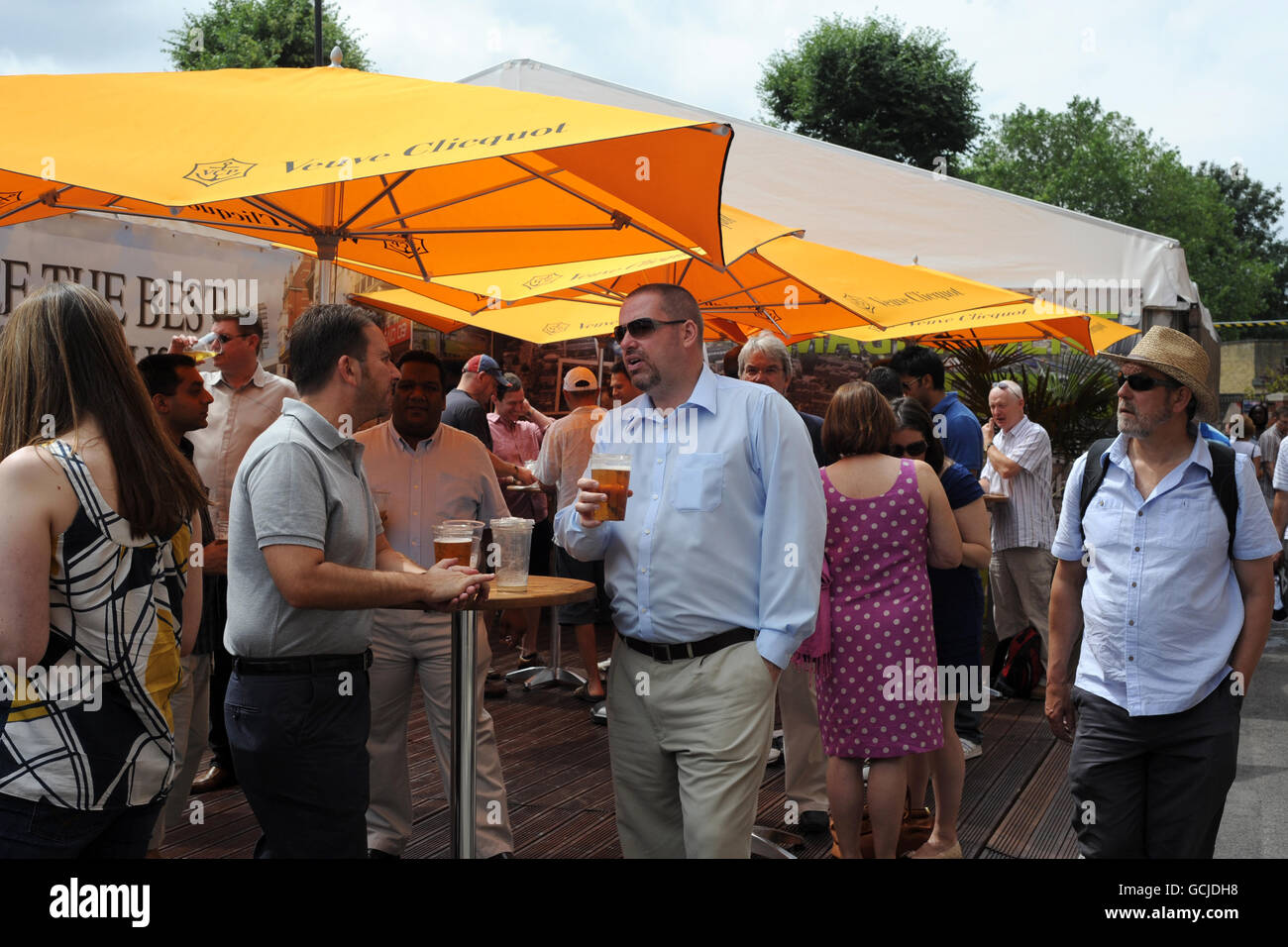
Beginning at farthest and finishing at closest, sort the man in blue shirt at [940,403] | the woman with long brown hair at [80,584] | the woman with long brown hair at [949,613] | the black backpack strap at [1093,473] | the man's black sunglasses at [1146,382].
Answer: the man in blue shirt at [940,403], the woman with long brown hair at [949,613], the black backpack strap at [1093,473], the man's black sunglasses at [1146,382], the woman with long brown hair at [80,584]

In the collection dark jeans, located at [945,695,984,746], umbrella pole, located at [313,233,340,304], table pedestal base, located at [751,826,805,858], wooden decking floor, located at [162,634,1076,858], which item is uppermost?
umbrella pole, located at [313,233,340,304]

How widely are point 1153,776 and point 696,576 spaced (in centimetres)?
151

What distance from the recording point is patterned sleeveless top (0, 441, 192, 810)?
2.24m

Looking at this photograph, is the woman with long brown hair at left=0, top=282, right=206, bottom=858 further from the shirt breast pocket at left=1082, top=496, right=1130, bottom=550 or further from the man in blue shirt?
the man in blue shirt

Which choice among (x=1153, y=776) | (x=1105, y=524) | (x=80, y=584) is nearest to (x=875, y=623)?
(x=1105, y=524)

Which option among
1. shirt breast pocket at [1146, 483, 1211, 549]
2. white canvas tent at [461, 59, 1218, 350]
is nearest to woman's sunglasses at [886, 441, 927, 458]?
shirt breast pocket at [1146, 483, 1211, 549]

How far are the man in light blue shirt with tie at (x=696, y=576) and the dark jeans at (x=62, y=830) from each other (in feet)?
4.27

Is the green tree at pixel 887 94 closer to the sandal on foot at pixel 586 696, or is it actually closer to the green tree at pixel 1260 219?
the sandal on foot at pixel 586 696

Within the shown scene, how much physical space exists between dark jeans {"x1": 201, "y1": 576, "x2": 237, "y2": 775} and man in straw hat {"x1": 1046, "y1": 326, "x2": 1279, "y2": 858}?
10.9ft

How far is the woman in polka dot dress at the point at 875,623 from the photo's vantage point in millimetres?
4117

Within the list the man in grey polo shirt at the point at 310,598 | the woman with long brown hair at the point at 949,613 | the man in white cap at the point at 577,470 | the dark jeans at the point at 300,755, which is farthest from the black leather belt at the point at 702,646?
the man in white cap at the point at 577,470

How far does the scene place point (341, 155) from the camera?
3.02 m
